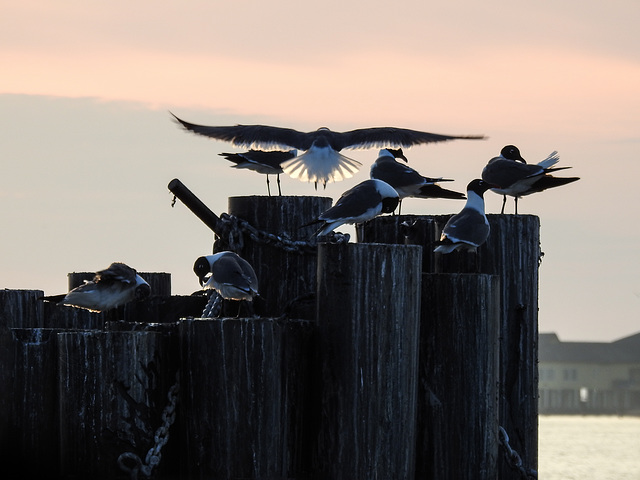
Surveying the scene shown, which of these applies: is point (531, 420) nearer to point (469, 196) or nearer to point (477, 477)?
point (477, 477)

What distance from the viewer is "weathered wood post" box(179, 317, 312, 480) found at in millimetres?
7715

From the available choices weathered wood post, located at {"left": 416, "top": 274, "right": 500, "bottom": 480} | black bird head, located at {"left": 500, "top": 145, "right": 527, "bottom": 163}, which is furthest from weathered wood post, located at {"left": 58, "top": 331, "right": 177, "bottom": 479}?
black bird head, located at {"left": 500, "top": 145, "right": 527, "bottom": 163}

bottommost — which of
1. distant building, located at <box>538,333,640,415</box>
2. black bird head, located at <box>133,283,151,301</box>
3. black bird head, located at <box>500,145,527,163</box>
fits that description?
distant building, located at <box>538,333,640,415</box>

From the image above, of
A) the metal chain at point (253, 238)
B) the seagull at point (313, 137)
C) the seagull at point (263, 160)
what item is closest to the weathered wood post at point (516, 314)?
the metal chain at point (253, 238)

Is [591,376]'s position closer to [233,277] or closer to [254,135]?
[254,135]

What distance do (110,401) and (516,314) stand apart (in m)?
3.04

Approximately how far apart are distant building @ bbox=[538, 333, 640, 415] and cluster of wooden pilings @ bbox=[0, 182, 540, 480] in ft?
347

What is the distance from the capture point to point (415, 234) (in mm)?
9766

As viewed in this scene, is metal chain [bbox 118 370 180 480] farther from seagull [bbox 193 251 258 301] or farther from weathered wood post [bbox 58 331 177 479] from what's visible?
seagull [bbox 193 251 258 301]

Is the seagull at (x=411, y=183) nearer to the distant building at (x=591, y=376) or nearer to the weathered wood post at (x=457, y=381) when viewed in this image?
the weathered wood post at (x=457, y=381)

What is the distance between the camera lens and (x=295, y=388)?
8.09m

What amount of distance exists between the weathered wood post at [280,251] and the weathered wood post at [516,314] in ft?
4.08

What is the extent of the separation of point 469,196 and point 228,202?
2.04 m

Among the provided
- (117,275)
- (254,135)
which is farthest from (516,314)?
(254,135)
